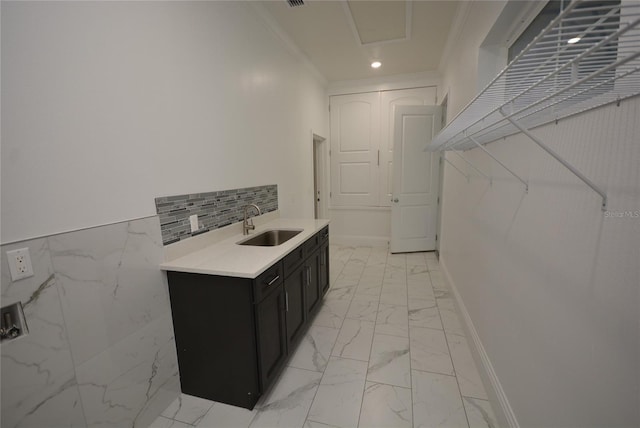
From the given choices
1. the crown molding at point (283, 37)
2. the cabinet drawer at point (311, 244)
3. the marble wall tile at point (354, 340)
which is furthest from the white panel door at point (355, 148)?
the marble wall tile at point (354, 340)

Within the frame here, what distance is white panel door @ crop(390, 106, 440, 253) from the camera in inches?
167

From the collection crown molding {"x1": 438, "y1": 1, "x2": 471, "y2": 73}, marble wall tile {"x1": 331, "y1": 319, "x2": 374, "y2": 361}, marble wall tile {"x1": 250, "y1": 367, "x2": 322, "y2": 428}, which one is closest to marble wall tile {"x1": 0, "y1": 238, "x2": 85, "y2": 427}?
marble wall tile {"x1": 250, "y1": 367, "x2": 322, "y2": 428}

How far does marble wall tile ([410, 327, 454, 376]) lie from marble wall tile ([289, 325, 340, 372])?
656 millimetres

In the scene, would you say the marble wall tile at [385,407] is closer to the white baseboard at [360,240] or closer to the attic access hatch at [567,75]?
the attic access hatch at [567,75]

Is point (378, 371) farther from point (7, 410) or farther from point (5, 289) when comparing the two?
point (5, 289)

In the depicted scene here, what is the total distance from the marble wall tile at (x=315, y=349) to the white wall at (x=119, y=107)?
57.5 inches

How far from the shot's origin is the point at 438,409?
1603mm

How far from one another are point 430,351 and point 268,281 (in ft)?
4.76

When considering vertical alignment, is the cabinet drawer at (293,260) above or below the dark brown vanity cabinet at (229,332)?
above

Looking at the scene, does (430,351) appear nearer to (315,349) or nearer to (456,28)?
(315,349)

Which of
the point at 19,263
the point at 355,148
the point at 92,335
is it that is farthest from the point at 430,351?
the point at 355,148

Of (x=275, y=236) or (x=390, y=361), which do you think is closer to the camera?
(x=390, y=361)

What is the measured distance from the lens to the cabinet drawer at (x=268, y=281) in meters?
1.52

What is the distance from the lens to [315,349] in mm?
2180
